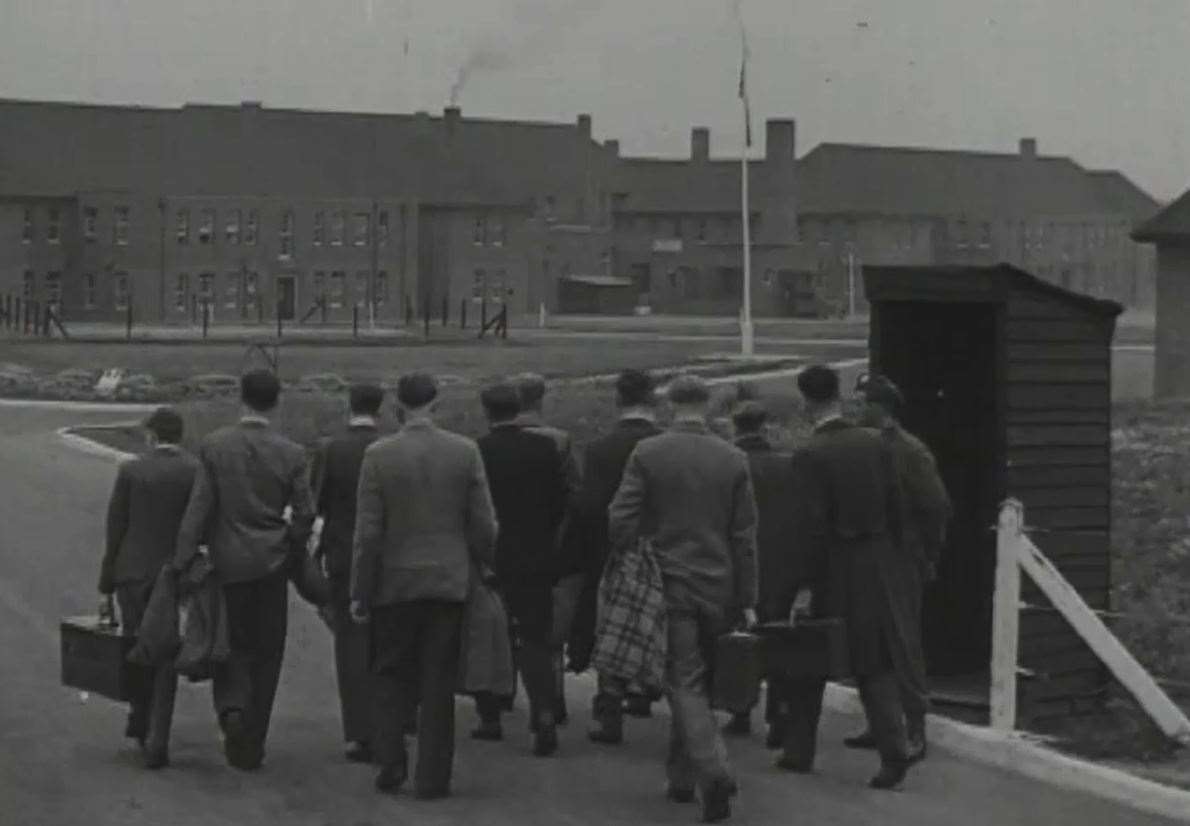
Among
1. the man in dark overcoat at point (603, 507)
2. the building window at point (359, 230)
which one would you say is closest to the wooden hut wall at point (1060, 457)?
the man in dark overcoat at point (603, 507)

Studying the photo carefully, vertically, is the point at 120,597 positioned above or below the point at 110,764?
above

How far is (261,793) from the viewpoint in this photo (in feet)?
35.5

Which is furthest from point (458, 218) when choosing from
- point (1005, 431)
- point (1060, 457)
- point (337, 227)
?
point (1005, 431)

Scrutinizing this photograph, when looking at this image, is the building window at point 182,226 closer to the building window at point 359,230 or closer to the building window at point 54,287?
the building window at point 54,287

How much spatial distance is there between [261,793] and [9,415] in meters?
29.3

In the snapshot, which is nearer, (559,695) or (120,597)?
(120,597)

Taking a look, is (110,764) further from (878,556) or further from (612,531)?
(878,556)

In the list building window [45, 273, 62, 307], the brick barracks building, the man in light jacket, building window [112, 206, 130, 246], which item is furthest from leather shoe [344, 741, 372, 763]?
building window [112, 206, 130, 246]

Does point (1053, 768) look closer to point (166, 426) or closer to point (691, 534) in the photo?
point (691, 534)

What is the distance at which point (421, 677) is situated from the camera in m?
10.9

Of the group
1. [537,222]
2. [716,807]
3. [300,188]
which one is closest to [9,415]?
[716,807]

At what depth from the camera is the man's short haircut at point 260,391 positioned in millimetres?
11234

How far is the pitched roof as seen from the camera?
11188 centimetres

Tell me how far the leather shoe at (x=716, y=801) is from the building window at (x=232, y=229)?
8260cm
